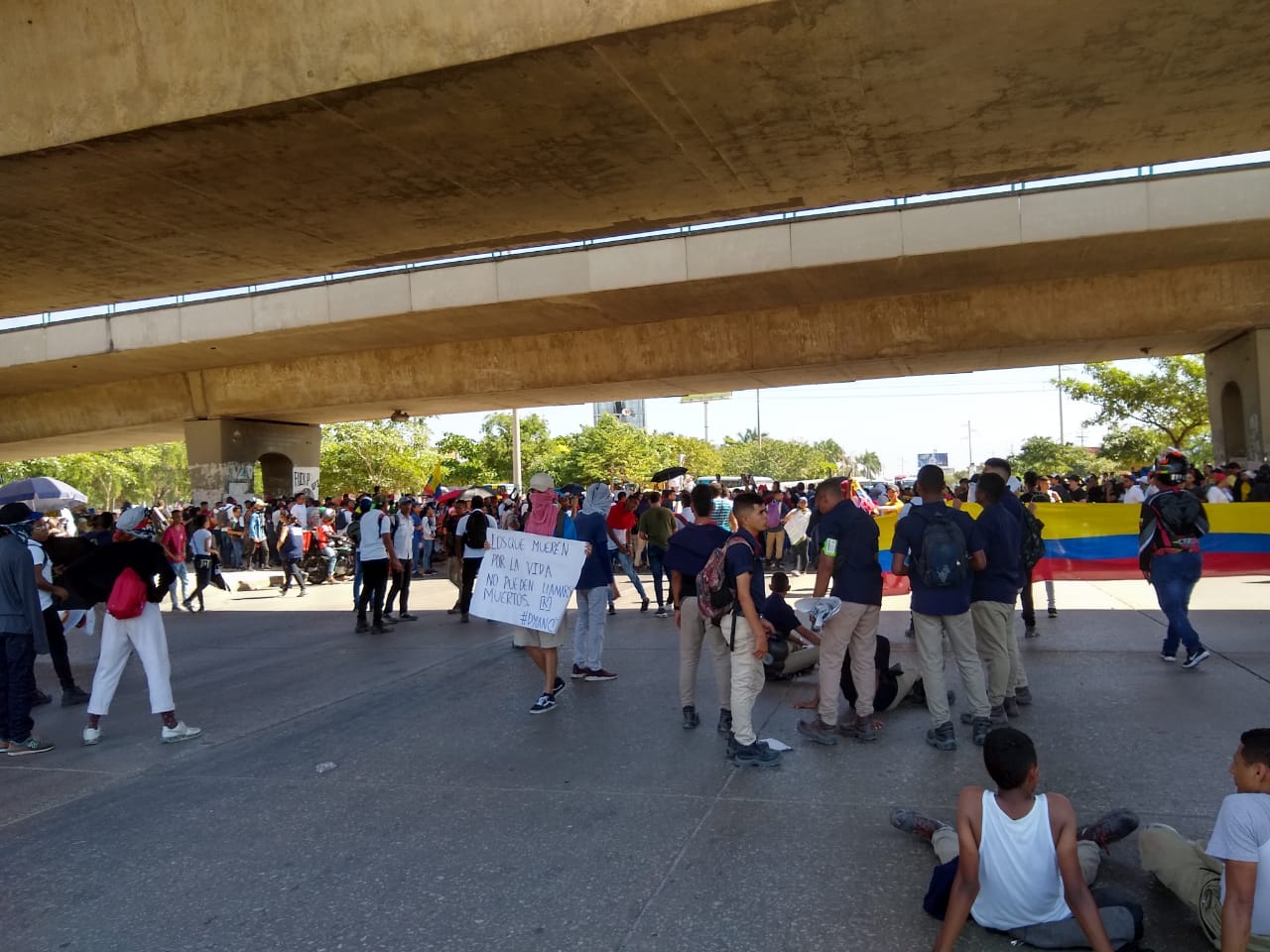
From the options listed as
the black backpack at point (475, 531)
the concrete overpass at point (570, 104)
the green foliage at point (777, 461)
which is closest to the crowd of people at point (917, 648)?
the concrete overpass at point (570, 104)

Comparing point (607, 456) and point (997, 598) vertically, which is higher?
point (607, 456)

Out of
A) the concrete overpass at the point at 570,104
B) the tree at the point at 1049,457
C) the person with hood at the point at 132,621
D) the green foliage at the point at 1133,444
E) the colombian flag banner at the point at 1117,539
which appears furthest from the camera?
the tree at the point at 1049,457

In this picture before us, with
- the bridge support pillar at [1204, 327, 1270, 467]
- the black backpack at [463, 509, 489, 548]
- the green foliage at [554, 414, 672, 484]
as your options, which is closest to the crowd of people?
the black backpack at [463, 509, 489, 548]

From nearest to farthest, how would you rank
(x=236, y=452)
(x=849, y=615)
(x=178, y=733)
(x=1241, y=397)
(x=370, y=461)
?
(x=849, y=615) → (x=178, y=733) → (x=1241, y=397) → (x=236, y=452) → (x=370, y=461)

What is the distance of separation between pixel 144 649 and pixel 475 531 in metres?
5.37

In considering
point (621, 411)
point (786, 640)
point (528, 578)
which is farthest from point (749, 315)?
point (621, 411)

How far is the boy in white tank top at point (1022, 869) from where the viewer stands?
3.24 m

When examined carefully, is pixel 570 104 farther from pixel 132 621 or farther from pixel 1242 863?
pixel 1242 863

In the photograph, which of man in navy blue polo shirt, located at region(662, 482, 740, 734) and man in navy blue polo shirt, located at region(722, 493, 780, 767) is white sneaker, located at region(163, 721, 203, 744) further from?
man in navy blue polo shirt, located at region(722, 493, 780, 767)

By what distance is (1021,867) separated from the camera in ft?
11.1

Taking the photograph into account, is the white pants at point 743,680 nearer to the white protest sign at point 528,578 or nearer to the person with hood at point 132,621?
the white protest sign at point 528,578

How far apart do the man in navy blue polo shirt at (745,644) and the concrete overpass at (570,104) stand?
9.18 ft

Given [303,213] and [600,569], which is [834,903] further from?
[303,213]

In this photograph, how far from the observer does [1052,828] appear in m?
3.31
